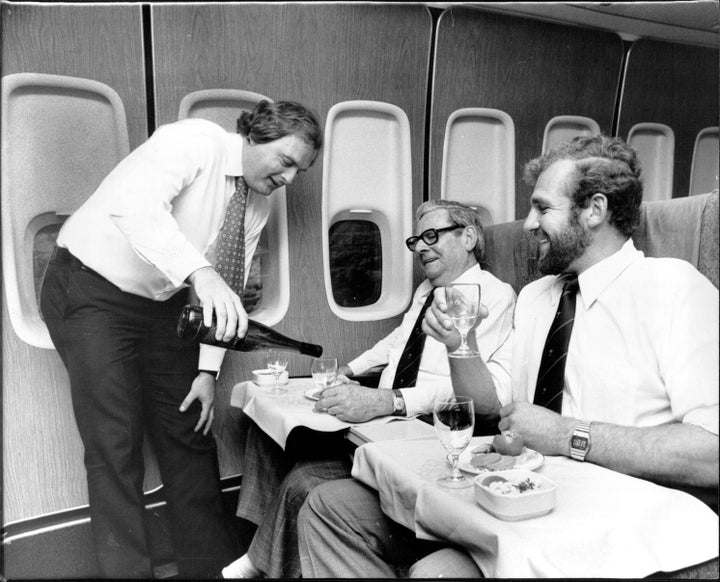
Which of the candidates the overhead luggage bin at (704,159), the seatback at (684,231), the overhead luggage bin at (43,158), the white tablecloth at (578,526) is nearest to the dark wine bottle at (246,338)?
the overhead luggage bin at (43,158)

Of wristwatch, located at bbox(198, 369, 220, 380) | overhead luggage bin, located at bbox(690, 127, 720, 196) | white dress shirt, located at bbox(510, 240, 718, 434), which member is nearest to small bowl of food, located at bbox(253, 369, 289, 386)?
wristwatch, located at bbox(198, 369, 220, 380)

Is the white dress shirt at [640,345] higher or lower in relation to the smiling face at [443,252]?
lower

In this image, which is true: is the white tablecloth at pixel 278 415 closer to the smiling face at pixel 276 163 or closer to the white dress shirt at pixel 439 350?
the white dress shirt at pixel 439 350

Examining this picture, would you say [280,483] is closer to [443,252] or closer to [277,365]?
[277,365]

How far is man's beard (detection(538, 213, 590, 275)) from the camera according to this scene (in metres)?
1.40

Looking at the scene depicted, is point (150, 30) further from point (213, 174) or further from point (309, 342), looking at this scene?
point (309, 342)

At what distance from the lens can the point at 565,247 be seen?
1421 mm

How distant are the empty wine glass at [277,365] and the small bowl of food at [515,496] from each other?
2.50ft

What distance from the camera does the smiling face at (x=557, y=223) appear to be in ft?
4.61

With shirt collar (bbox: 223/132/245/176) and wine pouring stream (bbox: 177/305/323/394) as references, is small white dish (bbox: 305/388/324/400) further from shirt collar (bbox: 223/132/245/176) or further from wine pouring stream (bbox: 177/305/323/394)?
shirt collar (bbox: 223/132/245/176)

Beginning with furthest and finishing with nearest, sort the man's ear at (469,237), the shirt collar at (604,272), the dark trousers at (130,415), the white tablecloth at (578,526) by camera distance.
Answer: the man's ear at (469,237), the dark trousers at (130,415), the shirt collar at (604,272), the white tablecloth at (578,526)

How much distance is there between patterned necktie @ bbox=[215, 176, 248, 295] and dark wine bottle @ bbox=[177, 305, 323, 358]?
0.12 meters

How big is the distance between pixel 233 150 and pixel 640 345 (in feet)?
3.88

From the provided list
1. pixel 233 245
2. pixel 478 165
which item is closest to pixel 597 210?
pixel 478 165
